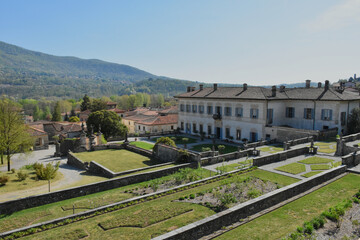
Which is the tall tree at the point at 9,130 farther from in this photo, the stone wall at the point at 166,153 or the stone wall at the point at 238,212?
the stone wall at the point at 238,212

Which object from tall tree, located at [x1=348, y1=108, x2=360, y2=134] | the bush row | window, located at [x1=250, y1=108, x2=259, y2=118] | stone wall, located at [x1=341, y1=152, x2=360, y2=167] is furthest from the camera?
window, located at [x1=250, y1=108, x2=259, y2=118]

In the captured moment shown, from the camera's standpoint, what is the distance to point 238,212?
11.3 meters

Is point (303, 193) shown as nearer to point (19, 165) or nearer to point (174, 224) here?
point (174, 224)

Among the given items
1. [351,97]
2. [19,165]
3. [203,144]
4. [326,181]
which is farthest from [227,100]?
[19,165]

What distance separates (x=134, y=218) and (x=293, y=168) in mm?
13418

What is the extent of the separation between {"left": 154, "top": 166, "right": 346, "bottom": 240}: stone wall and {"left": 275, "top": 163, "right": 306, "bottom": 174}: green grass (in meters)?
3.35

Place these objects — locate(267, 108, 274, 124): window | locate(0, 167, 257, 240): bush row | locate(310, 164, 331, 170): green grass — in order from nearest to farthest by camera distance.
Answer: locate(0, 167, 257, 240): bush row → locate(310, 164, 331, 170): green grass → locate(267, 108, 274, 124): window

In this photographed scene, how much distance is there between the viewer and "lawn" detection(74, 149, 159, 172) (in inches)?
1079

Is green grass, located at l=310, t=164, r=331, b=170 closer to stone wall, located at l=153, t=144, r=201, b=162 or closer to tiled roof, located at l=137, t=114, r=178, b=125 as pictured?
stone wall, located at l=153, t=144, r=201, b=162

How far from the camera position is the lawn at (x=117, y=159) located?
1079 inches

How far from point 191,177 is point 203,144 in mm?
21064

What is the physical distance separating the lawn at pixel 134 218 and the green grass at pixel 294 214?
2.33 meters

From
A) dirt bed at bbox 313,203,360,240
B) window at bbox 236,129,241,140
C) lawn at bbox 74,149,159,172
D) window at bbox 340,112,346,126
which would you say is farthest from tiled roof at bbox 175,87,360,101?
dirt bed at bbox 313,203,360,240

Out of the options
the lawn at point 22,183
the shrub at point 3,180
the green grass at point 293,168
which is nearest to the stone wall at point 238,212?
the green grass at point 293,168
